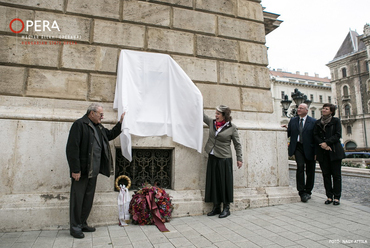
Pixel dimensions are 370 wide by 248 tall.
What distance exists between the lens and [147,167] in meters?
5.24

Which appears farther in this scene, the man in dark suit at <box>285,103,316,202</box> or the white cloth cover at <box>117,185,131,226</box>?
the man in dark suit at <box>285,103,316,202</box>

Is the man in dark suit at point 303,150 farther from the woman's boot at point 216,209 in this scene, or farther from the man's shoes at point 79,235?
the man's shoes at point 79,235

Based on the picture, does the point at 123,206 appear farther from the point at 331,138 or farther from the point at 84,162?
the point at 331,138

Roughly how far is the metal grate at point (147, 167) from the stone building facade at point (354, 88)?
5438cm

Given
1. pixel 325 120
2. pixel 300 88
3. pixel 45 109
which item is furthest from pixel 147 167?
pixel 300 88

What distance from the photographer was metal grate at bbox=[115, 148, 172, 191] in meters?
5.08

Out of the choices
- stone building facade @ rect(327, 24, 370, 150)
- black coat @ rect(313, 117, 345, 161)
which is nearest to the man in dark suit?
black coat @ rect(313, 117, 345, 161)

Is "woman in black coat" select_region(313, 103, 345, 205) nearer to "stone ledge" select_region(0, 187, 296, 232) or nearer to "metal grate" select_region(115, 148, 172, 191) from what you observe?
"stone ledge" select_region(0, 187, 296, 232)

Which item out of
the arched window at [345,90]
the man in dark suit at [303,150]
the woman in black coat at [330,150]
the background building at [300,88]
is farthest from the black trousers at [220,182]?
the arched window at [345,90]

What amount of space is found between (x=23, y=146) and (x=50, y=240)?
1709 millimetres

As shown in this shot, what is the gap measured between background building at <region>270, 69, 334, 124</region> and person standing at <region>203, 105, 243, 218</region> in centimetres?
5380

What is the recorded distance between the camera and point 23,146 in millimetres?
4387

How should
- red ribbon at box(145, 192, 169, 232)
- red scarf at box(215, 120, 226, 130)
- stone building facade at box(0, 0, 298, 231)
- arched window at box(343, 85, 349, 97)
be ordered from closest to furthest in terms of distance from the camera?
red ribbon at box(145, 192, 169, 232) < stone building facade at box(0, 0, 298, 231) < red scarf at box(215, 120, 226, 130) < arched window at box(343, 85, 349, 97)

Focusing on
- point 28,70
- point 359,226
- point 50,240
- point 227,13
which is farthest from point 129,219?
point 227,13
